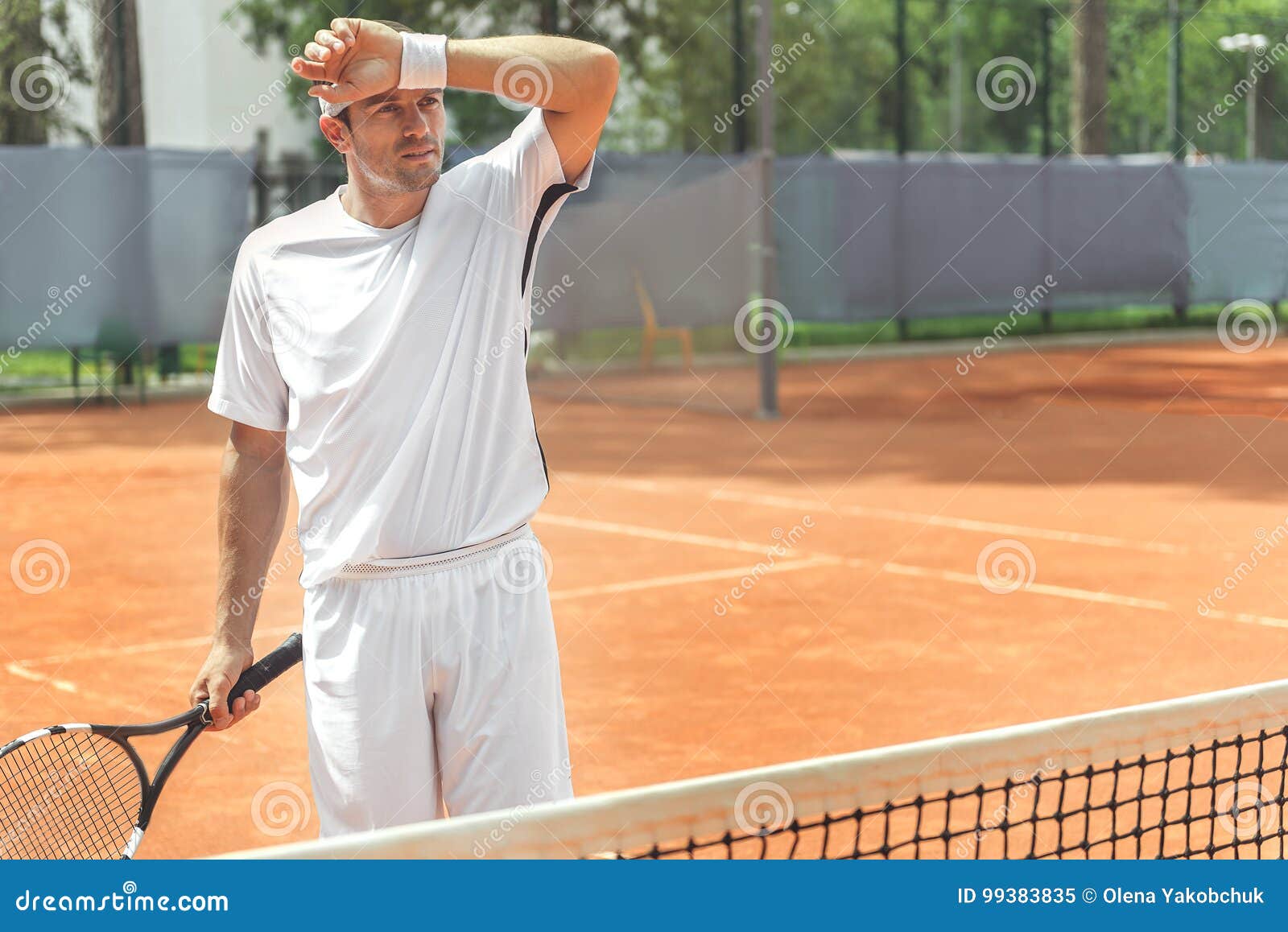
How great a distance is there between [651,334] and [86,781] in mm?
13363

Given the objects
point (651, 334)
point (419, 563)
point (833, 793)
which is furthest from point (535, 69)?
point (651, 334)

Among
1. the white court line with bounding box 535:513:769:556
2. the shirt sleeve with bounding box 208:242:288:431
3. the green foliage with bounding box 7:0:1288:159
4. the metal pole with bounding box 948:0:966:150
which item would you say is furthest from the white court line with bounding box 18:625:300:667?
the metal pole with bounding box 948:0:966:150

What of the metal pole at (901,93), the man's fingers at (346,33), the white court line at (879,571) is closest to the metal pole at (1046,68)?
the metal pole at (901,93)

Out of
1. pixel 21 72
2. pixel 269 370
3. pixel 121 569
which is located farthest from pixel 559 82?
pixel 21 72

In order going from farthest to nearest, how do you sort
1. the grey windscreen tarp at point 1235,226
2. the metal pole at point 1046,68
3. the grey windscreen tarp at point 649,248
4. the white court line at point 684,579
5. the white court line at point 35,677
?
the metal pole at point 1046,68 < the grey windscreen tarp at point 1235,226 < the grey windscreen tarp at point 649,248 < the white court line at point 684,579 < the white court line at point 35,677

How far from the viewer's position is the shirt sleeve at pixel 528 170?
7.88 feet

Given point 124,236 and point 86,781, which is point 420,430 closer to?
point 86,781

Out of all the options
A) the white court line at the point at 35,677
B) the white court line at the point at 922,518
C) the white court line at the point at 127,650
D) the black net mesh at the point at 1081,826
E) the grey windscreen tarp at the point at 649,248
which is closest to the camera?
the black net mesh at the point at 1081,826

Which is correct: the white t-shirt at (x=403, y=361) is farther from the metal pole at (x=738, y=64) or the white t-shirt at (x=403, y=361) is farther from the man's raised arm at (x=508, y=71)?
the metal pole at (x=738, y=64)

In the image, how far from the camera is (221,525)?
2543mm

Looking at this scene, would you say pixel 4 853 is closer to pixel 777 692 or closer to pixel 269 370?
pixel 269 370

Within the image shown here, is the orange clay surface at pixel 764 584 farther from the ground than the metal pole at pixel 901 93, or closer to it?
closer to it

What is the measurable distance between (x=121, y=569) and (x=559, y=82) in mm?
6236

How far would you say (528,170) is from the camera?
2.41 m
